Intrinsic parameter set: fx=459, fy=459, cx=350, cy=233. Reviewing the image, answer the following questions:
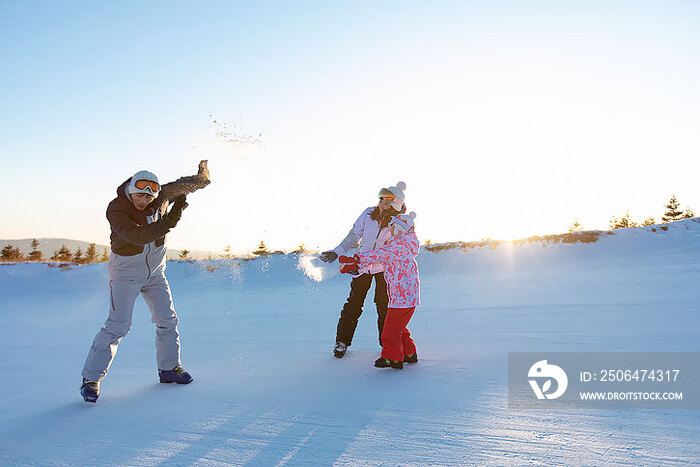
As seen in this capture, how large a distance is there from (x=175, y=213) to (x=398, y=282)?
7.19ft

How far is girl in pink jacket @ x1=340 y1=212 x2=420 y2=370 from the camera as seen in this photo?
14.7ft

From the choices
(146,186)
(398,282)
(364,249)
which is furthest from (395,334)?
(146,186)

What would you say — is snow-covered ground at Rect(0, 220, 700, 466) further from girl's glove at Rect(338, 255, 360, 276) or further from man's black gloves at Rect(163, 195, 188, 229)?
man's black gloves at Rect(163, 195, 188, 229)

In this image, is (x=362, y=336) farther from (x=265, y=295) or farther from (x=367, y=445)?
(x=265, y=295)

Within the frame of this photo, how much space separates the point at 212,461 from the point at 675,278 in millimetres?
10350

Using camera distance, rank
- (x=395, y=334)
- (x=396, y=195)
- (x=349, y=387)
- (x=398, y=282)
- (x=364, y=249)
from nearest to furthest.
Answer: (x=349, y=387)
(x=395, y=334)
(x=398, y=282)
(x=396, y=195)
(x=364, y=249)

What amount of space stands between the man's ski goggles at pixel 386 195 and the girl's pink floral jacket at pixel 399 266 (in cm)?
52

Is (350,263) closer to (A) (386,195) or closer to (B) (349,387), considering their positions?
(A) (386,195)

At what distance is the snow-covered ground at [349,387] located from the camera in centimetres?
255

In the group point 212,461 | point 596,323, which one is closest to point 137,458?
point 212,461

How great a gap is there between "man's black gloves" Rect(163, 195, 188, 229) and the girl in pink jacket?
1.60m

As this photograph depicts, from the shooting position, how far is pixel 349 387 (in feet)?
12.6

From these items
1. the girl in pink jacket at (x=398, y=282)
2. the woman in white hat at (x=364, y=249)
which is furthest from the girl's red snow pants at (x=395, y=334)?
A: the woman in white hat at (x=364, y=249)

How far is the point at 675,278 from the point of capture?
958cm
